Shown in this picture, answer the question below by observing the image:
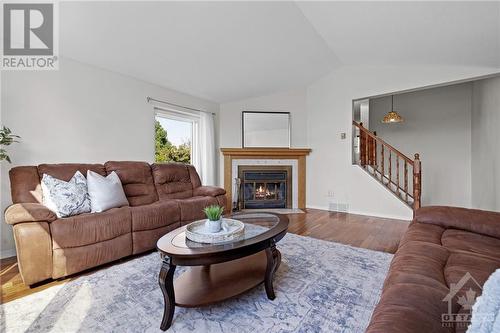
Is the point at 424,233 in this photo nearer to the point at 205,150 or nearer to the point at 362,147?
the point at 362,147

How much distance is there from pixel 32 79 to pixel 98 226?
1895 mm

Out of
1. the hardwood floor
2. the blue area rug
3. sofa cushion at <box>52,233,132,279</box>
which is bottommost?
the blue area rug

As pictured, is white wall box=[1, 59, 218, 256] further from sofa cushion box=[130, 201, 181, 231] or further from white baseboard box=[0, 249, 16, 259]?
sofa cushion box=[130, 201, 181, 231]

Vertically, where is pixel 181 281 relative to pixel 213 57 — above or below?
below

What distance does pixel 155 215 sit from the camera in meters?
2.67

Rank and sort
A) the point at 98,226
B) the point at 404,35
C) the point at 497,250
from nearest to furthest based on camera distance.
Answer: the point at 497,250, the point at 98,226, the point at 404,35

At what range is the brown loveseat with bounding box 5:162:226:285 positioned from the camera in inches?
75.9

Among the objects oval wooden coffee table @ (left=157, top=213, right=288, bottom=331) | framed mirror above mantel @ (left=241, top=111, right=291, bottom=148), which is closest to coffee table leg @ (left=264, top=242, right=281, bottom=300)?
oval wooden coffee table @ (left=157, top=213, right=288, bottom=331)

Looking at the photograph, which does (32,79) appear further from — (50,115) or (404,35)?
(404,35)

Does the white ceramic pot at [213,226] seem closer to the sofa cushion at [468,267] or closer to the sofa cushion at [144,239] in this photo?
the sofa cushion at [144,239]

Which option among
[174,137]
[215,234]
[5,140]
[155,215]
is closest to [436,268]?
[215,234]

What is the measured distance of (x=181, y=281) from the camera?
1753 millimetres

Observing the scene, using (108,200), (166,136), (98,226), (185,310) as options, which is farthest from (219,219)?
(166,136)

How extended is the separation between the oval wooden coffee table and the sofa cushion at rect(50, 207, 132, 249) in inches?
33.3
